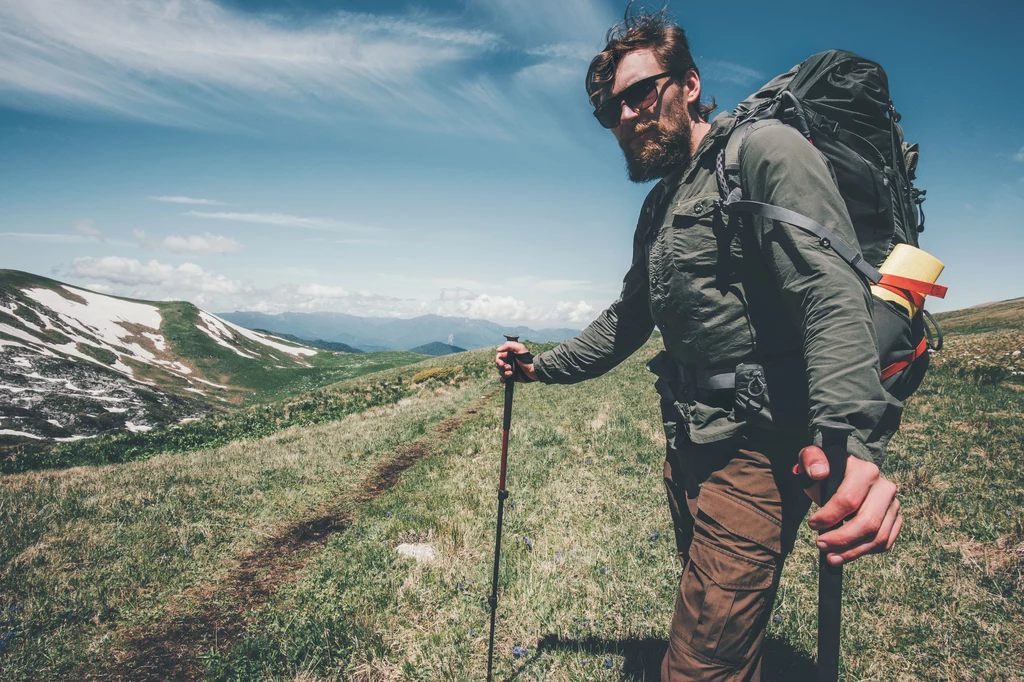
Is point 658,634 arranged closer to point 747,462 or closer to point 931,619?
point 931,619

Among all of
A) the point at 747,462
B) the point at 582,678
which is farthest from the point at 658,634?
the point at 747,462

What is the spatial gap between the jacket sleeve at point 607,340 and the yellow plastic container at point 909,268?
4.84 feet

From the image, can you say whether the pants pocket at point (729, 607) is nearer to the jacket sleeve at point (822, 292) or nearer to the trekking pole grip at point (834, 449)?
the trekking pole grip at point (834, 449)

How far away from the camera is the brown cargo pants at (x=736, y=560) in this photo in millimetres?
2273

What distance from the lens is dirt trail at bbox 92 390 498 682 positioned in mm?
4711

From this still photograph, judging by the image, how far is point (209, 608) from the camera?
570 centimetres

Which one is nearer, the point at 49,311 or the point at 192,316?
the point at 49,311

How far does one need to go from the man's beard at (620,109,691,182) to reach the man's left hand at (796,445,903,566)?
6.61 ft

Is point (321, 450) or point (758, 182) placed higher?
point (758, 182)

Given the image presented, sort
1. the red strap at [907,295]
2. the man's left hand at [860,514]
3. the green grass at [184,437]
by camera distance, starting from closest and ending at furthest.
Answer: the man's left hand at [860,514]
the red strap at [907,295]
the green grass at [184,437]

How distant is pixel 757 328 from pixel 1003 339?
2749 cm

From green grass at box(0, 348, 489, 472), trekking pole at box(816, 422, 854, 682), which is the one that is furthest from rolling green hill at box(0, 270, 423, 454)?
trekking pole at box(816, 422, 854, 682)

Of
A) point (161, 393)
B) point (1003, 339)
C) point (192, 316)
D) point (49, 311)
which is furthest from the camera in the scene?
point (192, 316)

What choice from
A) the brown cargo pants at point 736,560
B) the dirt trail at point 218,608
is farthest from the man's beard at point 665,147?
the dirt trail at point 218,608
